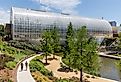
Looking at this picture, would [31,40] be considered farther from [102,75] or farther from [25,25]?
[102,75]

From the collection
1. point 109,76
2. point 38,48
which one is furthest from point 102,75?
point 38,48

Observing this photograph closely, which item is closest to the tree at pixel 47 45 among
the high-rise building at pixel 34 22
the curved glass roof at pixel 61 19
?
the high-rise building at pixel 34 22

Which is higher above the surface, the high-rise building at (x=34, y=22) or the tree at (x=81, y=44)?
the high-rise building at (x=34, y=22)

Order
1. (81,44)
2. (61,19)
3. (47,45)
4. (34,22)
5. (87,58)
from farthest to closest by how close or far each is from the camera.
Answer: (61,19)
(34,22)
(47,45)
(81,44)
(87,58)

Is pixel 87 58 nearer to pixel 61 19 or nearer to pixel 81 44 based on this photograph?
pixel 81 44

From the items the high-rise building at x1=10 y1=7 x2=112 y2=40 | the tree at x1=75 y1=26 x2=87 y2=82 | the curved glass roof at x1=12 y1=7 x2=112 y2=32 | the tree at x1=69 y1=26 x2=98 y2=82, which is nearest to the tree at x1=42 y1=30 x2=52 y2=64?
the tree at x1=75 y1=26 x2=87 y2=82

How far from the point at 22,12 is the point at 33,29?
7515 millimetres

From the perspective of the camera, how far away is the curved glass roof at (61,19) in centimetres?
9550

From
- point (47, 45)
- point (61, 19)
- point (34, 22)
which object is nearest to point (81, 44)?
point (47, 45)

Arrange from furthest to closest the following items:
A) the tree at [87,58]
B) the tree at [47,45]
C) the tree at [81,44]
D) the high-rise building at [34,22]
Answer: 1. the high-rise building at [34,22]
2. the tree at [47,45]
3. the tree at [81,44]
4. the tree at [87,58]

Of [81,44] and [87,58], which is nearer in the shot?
[87,58]

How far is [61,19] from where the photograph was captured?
104 metres

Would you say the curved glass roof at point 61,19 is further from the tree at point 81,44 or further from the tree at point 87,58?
the tree at point 87,58

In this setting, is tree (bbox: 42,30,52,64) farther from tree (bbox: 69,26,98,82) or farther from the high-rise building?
the high-rise building
